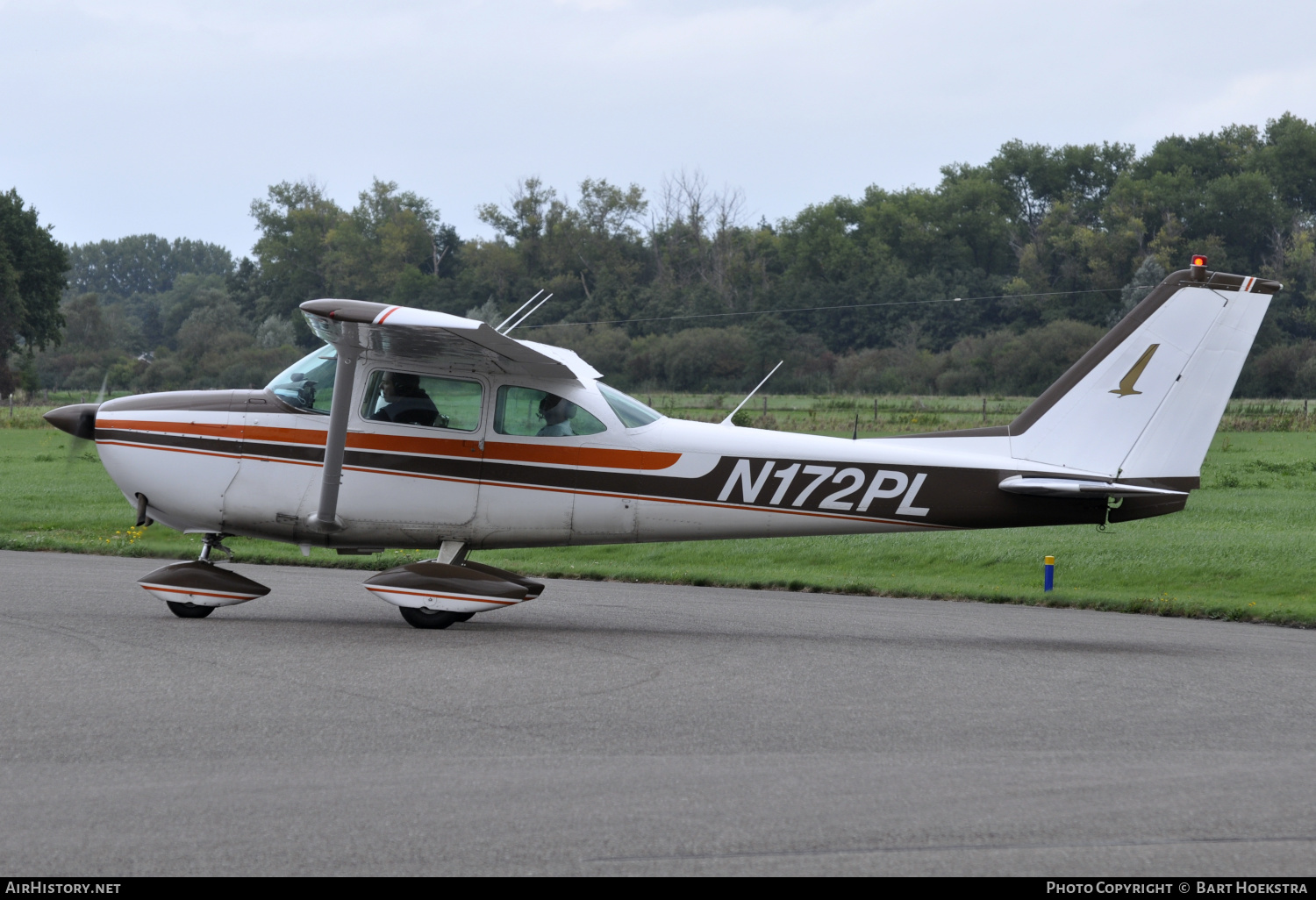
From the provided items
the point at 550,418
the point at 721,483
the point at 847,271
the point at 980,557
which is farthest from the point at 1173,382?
the point at 847,271

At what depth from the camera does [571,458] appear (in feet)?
34.1

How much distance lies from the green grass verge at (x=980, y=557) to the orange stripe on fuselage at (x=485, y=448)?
10.5ft

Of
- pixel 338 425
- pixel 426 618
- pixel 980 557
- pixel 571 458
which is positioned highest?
pixel 338 425

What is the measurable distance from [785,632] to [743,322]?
47.4m

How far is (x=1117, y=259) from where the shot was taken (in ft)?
195

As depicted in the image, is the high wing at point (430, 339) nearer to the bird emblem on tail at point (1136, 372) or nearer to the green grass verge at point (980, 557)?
the green grass verge at point (980, 557)

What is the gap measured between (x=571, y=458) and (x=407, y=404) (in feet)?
4.90

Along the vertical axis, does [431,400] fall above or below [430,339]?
below

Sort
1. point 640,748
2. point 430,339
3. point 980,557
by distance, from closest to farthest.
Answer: point 640,748
point 430,339
point 980,557

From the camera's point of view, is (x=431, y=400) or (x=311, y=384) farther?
(x=311, y=384)

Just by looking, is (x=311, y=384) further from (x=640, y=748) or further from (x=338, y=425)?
(x=640, y=748)

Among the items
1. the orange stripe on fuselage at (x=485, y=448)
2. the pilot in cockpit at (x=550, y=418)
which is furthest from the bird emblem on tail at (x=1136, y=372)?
the pilot in cockpit at (x=550, y=418)
